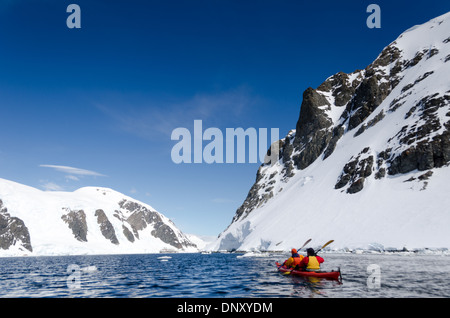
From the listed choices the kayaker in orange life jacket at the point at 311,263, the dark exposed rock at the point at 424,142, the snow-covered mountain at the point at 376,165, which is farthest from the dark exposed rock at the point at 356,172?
the kayaker in orange life jacket at the point at 311,263

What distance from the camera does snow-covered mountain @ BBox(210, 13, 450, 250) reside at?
63625mm

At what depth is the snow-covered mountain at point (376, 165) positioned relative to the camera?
209 feet

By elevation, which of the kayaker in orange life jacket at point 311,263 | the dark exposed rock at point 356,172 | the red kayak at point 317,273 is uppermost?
the dark exposed rock at point 356,172

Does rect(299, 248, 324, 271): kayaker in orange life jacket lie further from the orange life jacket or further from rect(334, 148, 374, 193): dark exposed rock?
rect(334, 148, 374, 193): dark exposed rock

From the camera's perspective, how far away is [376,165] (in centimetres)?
8512

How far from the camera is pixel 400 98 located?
325ft

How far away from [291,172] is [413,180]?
62463 mm

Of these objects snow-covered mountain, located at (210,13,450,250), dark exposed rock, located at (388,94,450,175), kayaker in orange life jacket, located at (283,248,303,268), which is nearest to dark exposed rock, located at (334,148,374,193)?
snow-covered mountain, located at (210,13,450,250)

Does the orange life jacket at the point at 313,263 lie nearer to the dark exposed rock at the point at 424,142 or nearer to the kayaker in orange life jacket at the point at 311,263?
the kayaker in orange life jacket at the point at 311,263

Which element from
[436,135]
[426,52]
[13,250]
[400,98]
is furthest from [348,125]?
[13,250]

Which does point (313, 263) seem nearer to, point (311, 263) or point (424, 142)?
point (311, 263)

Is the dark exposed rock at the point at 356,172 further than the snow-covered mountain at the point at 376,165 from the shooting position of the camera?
Yes

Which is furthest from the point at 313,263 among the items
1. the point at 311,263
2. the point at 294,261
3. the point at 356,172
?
the point at 356,172
